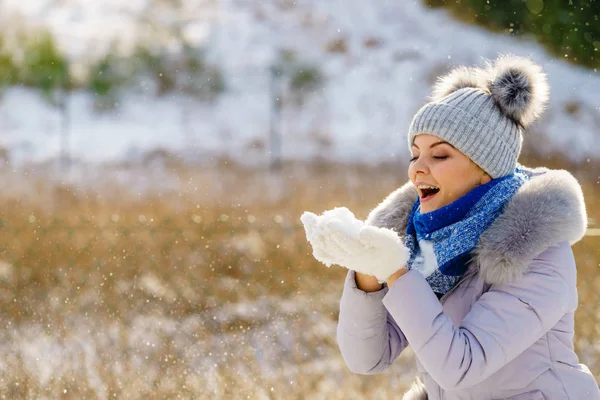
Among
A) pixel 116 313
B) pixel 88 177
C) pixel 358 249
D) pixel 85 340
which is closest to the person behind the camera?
pixel 358 249

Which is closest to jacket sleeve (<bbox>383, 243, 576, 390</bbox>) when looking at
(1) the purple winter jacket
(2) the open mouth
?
(1) the purple winter jacket

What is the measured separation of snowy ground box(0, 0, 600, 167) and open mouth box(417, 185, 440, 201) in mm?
8817

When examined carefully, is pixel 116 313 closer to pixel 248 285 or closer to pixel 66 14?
pixel 248 285

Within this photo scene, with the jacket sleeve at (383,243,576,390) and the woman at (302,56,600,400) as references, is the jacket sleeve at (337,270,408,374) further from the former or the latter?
the jacket sleeve at (383,243,576,390)

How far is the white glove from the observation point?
105 centimetres

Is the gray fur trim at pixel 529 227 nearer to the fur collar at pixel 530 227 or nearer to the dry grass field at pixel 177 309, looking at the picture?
the fur collar at pixel 530 227

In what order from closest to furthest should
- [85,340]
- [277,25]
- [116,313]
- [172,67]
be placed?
[85,340], [116,313], [172,67], [277,25]

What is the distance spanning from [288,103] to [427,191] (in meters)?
10.1

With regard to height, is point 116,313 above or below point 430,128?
below

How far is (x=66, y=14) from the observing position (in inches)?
529

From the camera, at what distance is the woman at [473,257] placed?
107 centimetres

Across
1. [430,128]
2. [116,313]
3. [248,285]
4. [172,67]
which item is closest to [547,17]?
[172,67]

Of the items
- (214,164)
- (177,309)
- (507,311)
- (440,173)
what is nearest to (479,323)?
(507,311)

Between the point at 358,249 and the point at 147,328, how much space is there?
2.64 metres
